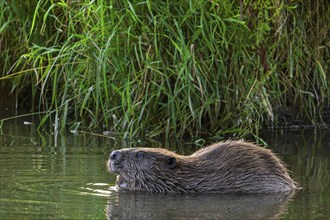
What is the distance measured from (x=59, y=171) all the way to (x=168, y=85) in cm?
157

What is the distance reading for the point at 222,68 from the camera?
8.24 m

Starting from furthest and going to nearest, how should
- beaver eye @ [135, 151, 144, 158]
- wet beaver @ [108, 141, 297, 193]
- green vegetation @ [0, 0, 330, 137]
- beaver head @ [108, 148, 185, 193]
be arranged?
green vegetation @ [0, 0, 330, 137] → beaver eye @ [135, 151, 144, 158] → beaver head @ [108, 148, 185, 193] → wet beaver @ [108, 141, 297, 193]

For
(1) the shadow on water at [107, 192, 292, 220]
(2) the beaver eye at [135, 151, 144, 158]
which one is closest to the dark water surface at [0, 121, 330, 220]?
(1) the shadow on water at [107, 192, 292, 220]

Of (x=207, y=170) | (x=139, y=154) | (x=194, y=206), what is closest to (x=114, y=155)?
(x=139, y=154)

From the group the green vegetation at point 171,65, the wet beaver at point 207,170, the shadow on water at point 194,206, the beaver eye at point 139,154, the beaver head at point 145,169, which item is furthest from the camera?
the green vegetation at point 171,65

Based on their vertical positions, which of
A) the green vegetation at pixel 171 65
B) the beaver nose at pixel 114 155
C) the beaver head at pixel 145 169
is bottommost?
the beaver head at pixel 145 169

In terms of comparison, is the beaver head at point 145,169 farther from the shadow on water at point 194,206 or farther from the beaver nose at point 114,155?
the shadow on water at point 194,206

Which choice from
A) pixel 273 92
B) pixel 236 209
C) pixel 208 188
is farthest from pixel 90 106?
pixel 236 209

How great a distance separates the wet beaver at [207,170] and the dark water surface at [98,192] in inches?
5.2

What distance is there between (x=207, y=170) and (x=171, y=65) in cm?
187

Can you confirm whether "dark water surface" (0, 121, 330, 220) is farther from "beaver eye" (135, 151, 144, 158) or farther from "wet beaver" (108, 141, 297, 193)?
"beaver eye" (135, 151, 144, 158)

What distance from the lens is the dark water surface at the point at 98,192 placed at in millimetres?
5574

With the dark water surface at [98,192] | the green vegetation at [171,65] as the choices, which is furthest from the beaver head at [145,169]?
the green vegetation at [171,65]

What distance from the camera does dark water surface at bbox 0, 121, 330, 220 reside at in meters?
5.57
